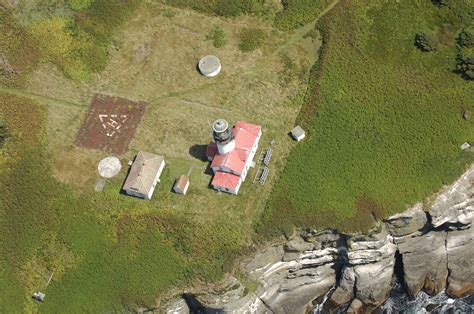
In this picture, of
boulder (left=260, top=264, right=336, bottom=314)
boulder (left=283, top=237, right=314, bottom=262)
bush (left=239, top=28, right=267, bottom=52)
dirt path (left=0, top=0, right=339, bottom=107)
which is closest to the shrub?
dirt path (left=0, top=0, right=339, bottom=107)

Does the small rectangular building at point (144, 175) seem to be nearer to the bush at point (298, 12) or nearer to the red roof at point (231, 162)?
the red roof at point (231, 162)

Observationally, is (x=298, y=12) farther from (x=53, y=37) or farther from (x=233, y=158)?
(x=53, y=37)

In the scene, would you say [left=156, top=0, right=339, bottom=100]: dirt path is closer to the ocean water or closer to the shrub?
the shrub

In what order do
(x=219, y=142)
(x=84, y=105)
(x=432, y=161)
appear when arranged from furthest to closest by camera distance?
1. (x=84, y=105)
2. (x=432, y=161)
3. (x=219, y=142)

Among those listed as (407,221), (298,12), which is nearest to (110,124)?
(298,12)

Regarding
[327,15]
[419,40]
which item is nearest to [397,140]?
[419,40]

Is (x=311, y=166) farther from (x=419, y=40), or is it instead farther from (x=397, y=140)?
(x=419, y=40)
